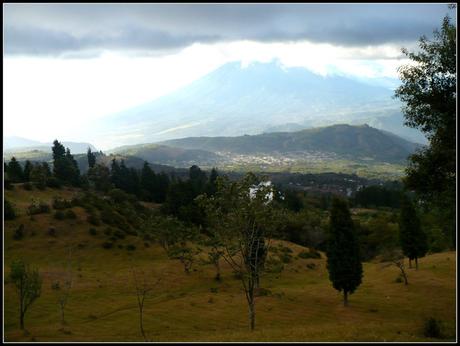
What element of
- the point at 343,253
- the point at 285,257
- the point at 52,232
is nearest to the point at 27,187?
the point at 52,232

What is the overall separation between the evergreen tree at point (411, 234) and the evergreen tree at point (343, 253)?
47.8ft

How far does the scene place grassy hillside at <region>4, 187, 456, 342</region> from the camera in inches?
1159

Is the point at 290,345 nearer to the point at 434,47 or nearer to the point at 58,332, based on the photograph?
the point at 434,47

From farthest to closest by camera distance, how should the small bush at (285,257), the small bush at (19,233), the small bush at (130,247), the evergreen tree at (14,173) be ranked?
the evergreen tree at (14,173)
the small bush at (285,257)
the small bush at (130,247)
the small bush at (19,233)

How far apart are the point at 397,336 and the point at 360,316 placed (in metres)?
19.4

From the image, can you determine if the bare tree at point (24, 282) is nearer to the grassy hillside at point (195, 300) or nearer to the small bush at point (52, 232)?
the grassy hillside at point (195, 300)

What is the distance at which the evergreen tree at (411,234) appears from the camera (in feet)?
179

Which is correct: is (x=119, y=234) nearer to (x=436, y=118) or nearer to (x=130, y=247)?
(x=130, y=247)

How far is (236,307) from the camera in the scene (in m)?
40.7

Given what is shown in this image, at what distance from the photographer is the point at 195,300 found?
42.6 m

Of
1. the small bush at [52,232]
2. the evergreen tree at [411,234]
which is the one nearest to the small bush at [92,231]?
the small bush at [52,232]

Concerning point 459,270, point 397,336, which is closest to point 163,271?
point 397,336

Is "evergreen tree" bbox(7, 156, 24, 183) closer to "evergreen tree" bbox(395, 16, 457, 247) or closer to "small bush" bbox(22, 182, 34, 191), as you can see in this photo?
"small bush" bbox(22, 182, 34, 191)

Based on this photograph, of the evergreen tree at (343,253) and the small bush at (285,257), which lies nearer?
the evergreen tree at (343,253)
